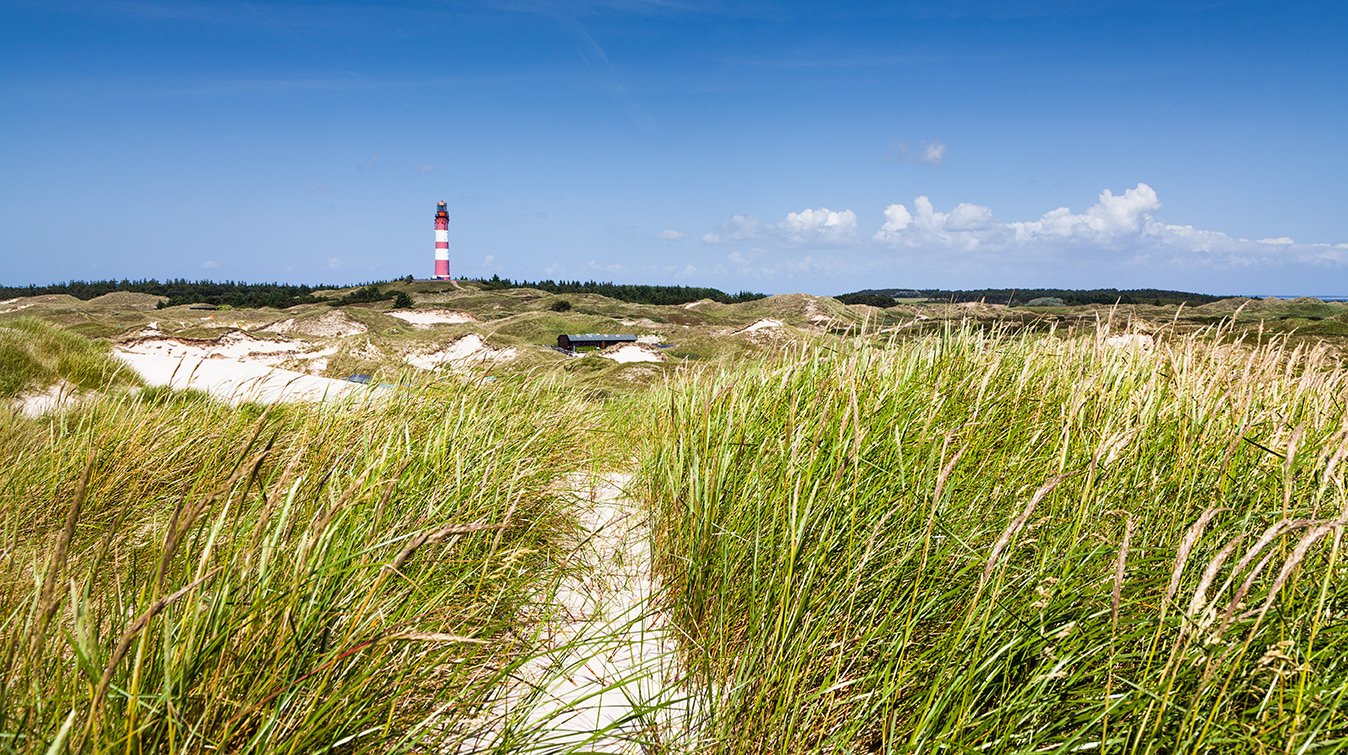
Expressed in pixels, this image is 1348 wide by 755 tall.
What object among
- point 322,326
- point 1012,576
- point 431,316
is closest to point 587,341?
point 322,326

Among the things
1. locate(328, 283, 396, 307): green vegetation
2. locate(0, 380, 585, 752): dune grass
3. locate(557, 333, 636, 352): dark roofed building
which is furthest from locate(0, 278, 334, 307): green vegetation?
locate(0, 380, 585, 752): dune grass

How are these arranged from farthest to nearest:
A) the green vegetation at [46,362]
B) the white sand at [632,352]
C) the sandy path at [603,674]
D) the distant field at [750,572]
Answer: the white sand at [632,352] → the green vegetation at [46,362] → the sandy path at [603,674] → the distant field at [750,572]

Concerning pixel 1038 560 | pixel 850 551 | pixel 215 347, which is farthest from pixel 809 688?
pixel 215 347

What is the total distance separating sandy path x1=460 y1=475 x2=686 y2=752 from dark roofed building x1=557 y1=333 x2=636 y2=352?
2886 centimetres

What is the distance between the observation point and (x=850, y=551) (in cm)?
209

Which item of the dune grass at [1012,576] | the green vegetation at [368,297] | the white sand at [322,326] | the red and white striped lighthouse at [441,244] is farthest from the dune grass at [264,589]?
the red and white striped lighthouse at [441,244]

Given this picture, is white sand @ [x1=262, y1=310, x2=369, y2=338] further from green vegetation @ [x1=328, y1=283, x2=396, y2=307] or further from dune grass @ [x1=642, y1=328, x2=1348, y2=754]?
dune grass @ [x1=642, y1=328, x2=1348, y2=754]

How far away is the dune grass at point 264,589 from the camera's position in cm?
139

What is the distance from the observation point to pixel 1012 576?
2.07 meters

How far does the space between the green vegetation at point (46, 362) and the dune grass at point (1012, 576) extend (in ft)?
25.3

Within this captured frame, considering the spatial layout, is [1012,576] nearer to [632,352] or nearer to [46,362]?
[46,362]

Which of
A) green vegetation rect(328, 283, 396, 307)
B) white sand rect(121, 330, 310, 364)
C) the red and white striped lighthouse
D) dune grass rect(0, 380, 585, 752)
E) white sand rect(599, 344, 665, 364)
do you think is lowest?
white sand rect(599, 344, 665, 364)

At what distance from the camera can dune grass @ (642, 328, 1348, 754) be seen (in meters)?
1.57

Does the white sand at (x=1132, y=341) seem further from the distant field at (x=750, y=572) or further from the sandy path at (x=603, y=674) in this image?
the sandy path at (x=603, y=674)
